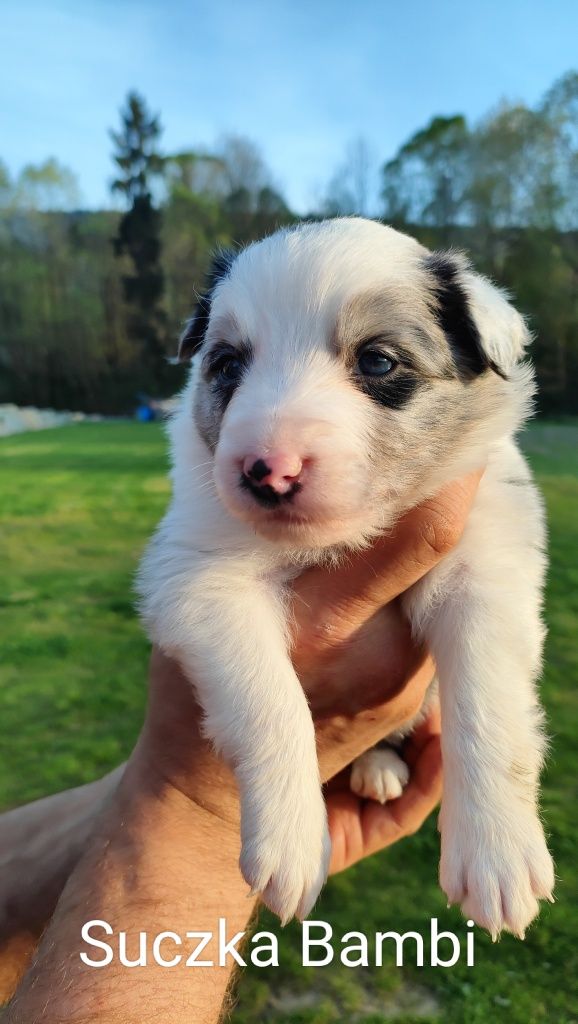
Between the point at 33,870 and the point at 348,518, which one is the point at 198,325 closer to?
the point at 348,518

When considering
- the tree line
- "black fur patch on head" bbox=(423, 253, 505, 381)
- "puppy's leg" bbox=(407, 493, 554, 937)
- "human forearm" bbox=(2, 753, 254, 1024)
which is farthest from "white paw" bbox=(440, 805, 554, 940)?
the tree line

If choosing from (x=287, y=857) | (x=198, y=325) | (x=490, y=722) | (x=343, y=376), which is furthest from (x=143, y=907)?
(x=198, y=325)

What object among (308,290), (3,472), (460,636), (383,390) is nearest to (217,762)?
(460,636)

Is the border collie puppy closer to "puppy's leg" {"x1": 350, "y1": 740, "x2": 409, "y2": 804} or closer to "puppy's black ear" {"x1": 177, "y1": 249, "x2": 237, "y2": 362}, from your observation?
"puppy's black ear" {"x1": 177, "y1": 249, "x2": 237, "y2": 362}

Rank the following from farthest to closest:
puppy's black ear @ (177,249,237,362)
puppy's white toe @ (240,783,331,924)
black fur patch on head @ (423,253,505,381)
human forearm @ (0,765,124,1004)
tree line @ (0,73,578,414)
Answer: tree line @ (0,73,578,414) < puppy's black ear @ (177,249,237,362) < human forearm @ (0,765,124,1004) < black fur patch on head @ (423,253,505,381) < puppy's white toe @ (240,783,331,924)

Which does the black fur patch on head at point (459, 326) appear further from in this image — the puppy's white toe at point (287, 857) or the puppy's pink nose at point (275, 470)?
the puppy's white toe at point (287, 857)

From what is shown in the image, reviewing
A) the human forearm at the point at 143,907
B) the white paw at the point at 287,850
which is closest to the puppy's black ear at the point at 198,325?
the human forearm at the point at 143,907
